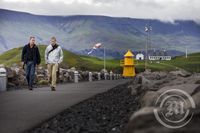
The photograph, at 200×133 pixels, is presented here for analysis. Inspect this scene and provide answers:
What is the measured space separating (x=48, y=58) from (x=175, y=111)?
17.5 metres

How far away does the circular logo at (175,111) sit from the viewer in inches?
231

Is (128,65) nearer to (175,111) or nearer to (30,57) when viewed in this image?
(30,57)

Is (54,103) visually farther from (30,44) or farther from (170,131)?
(170,131)

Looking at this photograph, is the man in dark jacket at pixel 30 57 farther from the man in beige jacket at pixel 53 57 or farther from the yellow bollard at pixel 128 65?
the yellow bollard at pixel 128 65

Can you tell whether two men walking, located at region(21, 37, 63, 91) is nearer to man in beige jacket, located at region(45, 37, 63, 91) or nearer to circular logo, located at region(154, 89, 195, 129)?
man in beige jacket, located at region(45, 37, 63, 91)

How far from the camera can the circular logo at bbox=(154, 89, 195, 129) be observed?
586 centimetres

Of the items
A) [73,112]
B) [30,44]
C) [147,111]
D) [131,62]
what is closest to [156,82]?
[73,112]

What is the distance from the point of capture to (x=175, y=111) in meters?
6.64

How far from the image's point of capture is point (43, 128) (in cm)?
1023

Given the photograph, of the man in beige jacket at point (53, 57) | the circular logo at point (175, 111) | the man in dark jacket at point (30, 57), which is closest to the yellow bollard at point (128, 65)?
the man in dark jacket at point (30, 57)

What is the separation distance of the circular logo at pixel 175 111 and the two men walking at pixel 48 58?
1590cm

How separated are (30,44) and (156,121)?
18.7 m

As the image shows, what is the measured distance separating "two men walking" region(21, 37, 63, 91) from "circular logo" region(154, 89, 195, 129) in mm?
15901

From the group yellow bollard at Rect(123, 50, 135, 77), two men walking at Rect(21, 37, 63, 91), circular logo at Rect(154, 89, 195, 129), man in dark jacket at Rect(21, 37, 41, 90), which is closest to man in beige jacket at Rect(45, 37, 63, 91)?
two men walking at Rect(21, 37, 63, 91)
